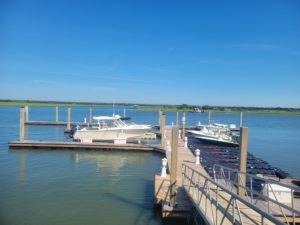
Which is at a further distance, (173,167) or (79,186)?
(79,186)

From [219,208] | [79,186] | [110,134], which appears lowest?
[79,186]

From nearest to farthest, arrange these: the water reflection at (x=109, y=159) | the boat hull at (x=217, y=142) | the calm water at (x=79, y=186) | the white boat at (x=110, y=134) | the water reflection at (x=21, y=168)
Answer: the calm water at (x=79, y=186)
the water reflection at (x=21, y=168)
the water reflection at (x=109, y=159)
the white boat at (x=110, y=134)
the boat hull at (x=217, y=142)

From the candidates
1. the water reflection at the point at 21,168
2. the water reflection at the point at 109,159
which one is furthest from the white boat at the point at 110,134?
the water reflection at the point at 21,168

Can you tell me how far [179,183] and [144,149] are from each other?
12.9 meters

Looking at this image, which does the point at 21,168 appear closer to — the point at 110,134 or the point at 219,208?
the point at 110,134

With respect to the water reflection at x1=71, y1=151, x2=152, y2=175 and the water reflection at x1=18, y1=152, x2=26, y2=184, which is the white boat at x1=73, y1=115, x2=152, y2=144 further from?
the water reflection at x1=18, y1=152, x2=26, y2=184

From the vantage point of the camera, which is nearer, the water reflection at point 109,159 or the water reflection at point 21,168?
the water reflection at point 21,168

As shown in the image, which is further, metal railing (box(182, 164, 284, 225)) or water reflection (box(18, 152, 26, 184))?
water reflection (box(18, 152, 26, 184))

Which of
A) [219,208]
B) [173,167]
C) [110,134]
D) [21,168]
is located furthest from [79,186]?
[110,134]

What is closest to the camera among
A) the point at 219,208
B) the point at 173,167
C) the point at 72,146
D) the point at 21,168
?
the point at 219,208

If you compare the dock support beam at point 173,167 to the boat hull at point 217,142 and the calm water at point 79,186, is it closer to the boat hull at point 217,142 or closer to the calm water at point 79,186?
the calm water at point 79,186

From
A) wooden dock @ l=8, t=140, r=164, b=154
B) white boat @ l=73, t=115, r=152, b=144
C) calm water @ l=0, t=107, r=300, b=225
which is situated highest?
white boat @ l=73, t=115, r=152, b=144

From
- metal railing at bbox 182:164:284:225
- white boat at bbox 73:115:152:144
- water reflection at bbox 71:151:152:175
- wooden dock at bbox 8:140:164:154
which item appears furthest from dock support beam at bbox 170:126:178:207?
white boat at bbox 73:115:152:144

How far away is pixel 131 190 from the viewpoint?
14.1m
